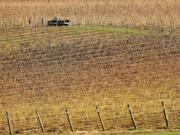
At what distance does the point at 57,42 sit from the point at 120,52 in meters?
11.8

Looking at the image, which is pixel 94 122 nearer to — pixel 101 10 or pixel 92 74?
pixel 92 74

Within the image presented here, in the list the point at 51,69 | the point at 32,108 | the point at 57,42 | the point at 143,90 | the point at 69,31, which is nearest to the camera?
the point at 32,108

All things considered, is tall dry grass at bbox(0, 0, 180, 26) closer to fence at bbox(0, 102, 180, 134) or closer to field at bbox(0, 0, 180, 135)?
field at bbox(0, 0, 180, 135)

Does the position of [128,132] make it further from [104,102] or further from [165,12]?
[165,12]

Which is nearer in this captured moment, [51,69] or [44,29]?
[51,69]

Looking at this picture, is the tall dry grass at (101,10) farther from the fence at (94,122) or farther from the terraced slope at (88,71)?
the fence at (94,122)

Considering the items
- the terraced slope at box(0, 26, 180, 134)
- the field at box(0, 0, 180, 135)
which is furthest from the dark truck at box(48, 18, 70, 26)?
the terraced slope at box(0, 26, 180, 134)

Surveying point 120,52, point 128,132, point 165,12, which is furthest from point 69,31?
point 128,132

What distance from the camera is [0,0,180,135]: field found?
47.4 meters

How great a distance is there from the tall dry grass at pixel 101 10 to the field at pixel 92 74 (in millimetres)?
322

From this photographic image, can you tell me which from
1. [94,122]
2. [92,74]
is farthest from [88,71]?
[94,122]

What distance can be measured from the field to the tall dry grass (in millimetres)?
322

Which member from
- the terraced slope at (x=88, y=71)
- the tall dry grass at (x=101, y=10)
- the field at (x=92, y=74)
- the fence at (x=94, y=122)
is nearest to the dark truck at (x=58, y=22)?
the field at (x=92, y=74)

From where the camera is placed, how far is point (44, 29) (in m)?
93.4
